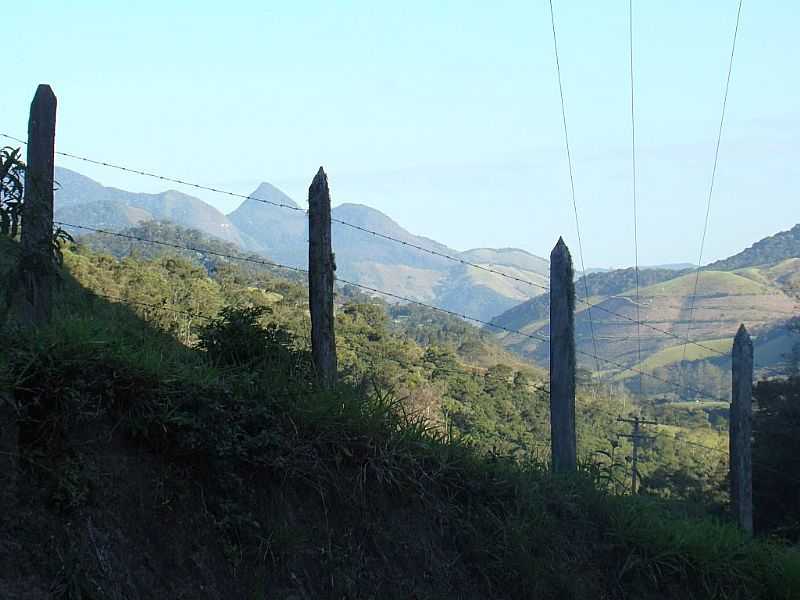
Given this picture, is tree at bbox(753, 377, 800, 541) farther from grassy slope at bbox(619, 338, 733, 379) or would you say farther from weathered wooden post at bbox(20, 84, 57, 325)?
→ grassy slope at bbox(619, 338, 733, 379)

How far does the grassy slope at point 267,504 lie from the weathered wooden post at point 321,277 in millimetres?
690

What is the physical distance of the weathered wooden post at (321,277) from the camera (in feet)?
24.9

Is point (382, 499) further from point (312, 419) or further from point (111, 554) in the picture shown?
point (111, 554)

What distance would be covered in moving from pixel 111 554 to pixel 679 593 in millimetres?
4784

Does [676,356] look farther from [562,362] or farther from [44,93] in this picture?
[44,93]

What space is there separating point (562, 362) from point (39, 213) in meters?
5.17

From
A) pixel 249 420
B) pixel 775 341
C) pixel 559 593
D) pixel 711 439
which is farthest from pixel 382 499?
pixel 775 341

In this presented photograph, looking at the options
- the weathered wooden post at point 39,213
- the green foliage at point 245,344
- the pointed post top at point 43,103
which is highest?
the pointed post top at point 43,103

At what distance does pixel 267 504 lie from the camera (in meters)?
5.79

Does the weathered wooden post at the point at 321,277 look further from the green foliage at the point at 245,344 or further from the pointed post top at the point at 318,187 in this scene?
the green foliage at the point at 245,344

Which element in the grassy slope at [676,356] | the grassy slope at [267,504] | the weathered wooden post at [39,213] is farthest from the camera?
the grassy slope at [676,356]

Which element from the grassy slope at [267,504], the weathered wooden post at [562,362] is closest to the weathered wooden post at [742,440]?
the weathered wooden post at [562,362]

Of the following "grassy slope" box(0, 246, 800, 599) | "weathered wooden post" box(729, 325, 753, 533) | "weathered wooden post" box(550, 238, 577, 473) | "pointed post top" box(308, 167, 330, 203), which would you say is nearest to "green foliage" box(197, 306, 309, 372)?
"grassy slope" box(0, 246, 800, 599)

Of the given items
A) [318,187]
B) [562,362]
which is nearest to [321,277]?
[318,187]
